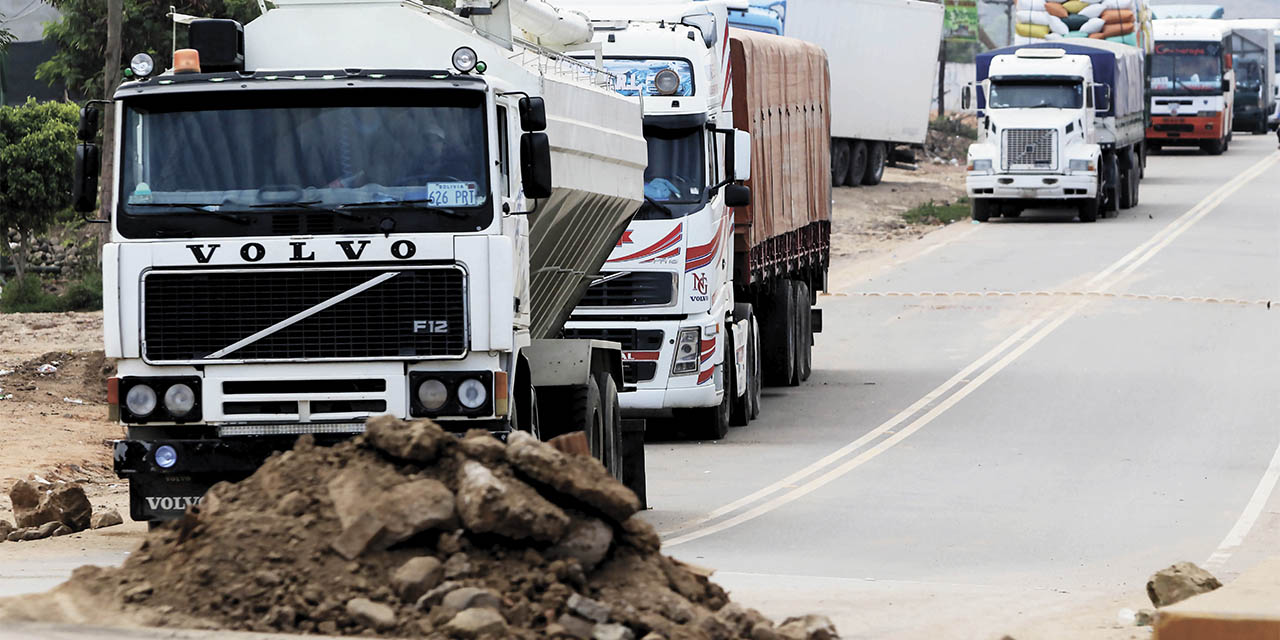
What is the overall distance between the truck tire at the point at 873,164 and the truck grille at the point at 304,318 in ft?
133

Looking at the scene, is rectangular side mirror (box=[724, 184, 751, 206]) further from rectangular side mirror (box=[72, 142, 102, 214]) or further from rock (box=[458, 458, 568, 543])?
rock (box=[458, 458, 568, 543])

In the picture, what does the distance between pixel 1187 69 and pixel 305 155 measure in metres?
55.3

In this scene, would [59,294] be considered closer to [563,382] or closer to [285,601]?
[563,382]

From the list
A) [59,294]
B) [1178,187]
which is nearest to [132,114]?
[59,294]

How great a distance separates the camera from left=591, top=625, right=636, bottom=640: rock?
7.98 meters

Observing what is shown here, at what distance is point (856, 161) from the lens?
1956 inches

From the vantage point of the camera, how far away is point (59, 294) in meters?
29.3

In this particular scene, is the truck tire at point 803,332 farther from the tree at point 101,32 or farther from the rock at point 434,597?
the rock at point 434,597

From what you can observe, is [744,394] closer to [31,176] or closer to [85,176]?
[85,176]

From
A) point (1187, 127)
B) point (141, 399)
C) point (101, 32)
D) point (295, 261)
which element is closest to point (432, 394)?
point (295, 261)

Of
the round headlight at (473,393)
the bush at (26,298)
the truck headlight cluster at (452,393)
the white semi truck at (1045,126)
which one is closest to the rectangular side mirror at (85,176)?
the truck headlight cluster at (452,393)

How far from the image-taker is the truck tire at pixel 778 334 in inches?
870

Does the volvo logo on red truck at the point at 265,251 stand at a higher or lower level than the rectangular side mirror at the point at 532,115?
lower

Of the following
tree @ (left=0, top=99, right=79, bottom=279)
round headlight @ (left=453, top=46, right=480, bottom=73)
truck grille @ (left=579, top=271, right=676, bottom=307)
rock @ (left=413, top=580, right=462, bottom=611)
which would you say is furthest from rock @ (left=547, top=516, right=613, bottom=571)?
tree @ (left=0, top=99, right=79, bottom=279)
